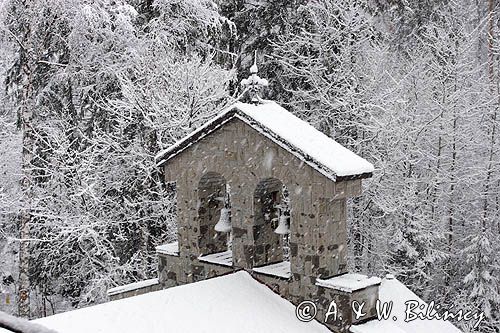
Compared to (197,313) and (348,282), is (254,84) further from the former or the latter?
(197,313)

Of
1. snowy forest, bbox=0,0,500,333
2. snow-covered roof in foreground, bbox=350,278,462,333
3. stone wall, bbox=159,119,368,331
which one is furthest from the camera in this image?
snowy forest, bbox=0,0,500,333

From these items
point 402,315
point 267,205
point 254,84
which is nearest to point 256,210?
point 267,205

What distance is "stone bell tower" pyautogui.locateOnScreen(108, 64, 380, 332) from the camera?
287 inches

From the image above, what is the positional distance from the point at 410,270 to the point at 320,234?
10421 millimetres

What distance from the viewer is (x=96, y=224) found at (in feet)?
47.7

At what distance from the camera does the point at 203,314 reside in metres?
6.72

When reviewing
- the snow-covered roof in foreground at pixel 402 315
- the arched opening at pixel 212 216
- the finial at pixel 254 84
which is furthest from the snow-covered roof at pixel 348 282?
the finial at pixel 254 84

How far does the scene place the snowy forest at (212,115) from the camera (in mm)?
14852

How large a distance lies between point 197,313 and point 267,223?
1839 mm

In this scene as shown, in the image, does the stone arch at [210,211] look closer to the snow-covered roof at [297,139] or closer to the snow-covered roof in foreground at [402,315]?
the snow-covered roof at [297,139]

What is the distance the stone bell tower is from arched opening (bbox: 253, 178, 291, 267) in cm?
1

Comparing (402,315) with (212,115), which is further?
(212,115)

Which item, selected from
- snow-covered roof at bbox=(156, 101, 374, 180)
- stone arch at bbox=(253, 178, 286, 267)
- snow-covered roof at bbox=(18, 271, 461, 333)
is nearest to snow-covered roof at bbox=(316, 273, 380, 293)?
snow-covered roof at bbox=(18, 271, 461, 333)
